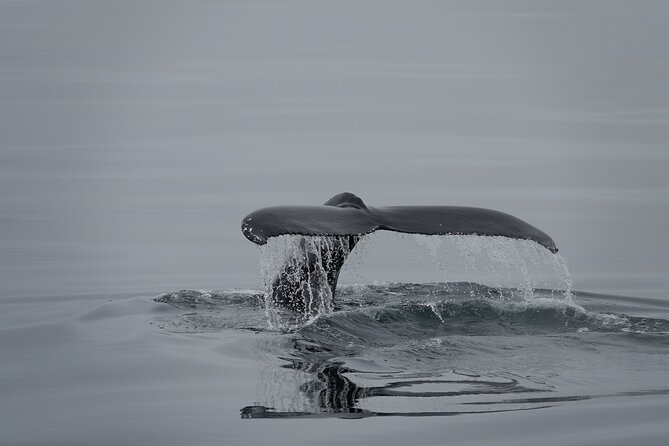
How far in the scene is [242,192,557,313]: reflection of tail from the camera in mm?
6941

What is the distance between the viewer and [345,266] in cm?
1261

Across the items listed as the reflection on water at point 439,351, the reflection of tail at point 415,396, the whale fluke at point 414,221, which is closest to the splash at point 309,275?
the reflection on water at point 439,351

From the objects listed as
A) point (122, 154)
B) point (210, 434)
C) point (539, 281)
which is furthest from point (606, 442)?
point (122, 154)

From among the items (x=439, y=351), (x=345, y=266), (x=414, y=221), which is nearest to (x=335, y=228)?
(x=414, y=221)

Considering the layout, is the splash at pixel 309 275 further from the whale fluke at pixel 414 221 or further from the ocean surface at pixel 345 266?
the whale fluke at pixel 414 221

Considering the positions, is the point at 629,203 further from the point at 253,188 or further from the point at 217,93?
the point at 217,93

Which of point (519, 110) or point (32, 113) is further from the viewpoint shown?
point (519, 110)

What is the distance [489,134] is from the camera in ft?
68.1

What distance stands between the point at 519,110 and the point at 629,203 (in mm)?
9779

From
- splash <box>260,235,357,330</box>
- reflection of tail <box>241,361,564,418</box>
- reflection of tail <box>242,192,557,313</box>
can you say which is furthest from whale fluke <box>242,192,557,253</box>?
reflection of tail <box>241,361,564,418</box>

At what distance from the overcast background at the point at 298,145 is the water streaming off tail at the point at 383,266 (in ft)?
1.30

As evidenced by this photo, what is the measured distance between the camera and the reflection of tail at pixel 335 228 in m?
6.94

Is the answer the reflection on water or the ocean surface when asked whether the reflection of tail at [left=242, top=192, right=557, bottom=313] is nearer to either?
the ocean surface

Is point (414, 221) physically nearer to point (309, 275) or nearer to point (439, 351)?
point (439, 351)
